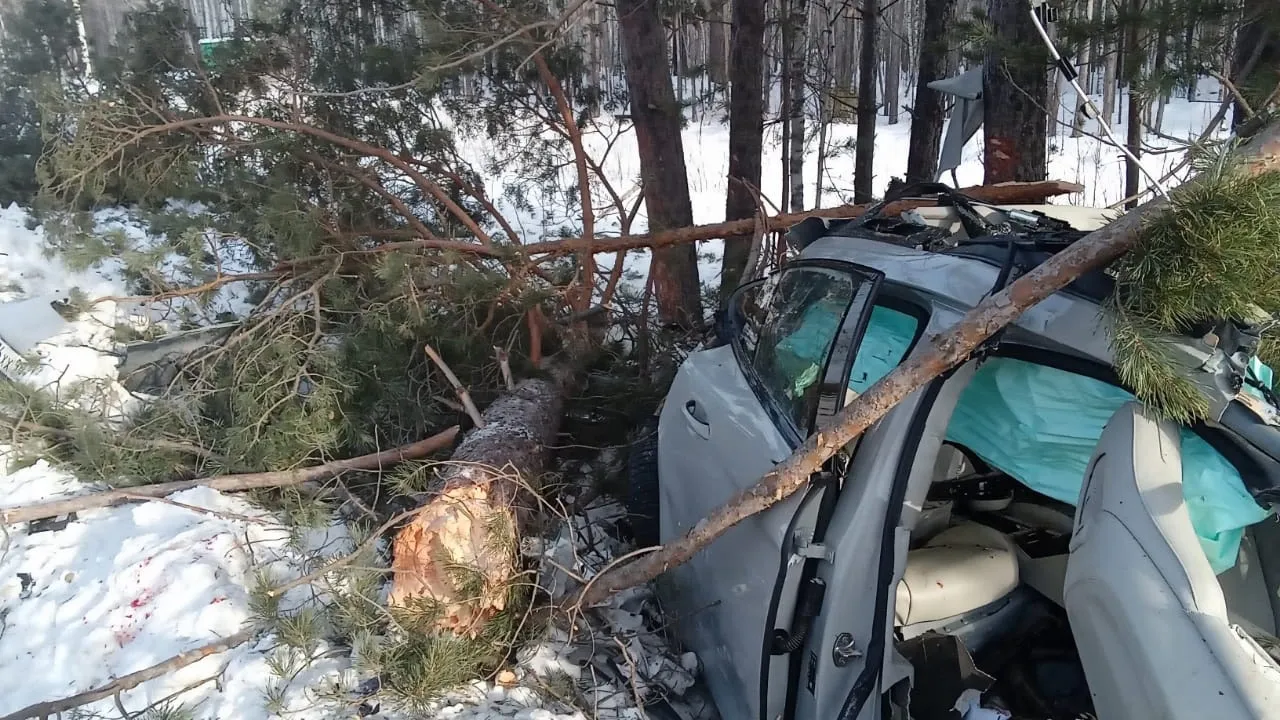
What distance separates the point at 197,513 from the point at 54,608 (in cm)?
67

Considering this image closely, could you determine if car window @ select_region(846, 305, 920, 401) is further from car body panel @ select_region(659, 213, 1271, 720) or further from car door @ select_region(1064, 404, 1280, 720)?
car door @ select_region(1064, 404, 1280, 720)

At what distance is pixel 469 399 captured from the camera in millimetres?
4219

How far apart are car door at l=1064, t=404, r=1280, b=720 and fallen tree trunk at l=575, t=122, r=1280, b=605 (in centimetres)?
36

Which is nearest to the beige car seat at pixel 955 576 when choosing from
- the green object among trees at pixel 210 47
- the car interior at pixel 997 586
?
the car interior at pixel 997 586

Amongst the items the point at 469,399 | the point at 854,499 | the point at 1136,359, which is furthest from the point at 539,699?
the point at 1136,359

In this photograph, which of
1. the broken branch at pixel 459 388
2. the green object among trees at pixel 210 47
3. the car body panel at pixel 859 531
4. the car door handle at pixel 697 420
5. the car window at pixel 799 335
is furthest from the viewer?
the green object among trees at pixel 210 47

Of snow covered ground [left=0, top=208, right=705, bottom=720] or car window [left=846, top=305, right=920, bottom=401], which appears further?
snow covered ground [left=0, top=208, right=705, bottom=720]

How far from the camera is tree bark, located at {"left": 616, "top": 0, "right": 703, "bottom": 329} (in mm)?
6230

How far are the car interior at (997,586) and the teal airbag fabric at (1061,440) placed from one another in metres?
0.23

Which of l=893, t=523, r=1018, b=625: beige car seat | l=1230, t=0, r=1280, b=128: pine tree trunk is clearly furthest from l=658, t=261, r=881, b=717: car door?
l=1230, t=0, r=1280, b=128: pine tree trunk

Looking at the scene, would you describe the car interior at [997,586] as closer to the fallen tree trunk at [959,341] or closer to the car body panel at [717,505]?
the fallen tree trunk at [959,341]

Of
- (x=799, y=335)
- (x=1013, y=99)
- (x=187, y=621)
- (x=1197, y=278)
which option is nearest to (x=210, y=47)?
(x=187, y=621)

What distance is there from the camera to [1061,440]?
81.1 inches

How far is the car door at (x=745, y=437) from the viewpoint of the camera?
7.65ft
